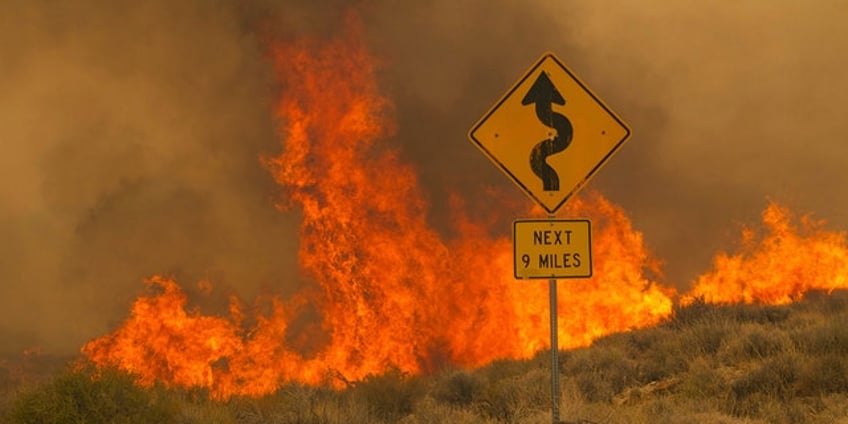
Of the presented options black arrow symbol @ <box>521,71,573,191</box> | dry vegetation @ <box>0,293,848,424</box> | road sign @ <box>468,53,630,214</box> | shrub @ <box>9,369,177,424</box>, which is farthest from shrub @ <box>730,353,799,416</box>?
shrub @ <box>9,369,177,424</box>

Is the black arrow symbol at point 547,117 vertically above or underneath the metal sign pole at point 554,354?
above

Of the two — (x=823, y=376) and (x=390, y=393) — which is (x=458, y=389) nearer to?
(x=390, y=393)

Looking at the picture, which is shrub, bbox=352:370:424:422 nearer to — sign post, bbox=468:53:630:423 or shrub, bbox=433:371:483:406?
shrub, bbox=433:371:483:406

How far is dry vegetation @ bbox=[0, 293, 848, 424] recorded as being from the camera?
28.5 feet

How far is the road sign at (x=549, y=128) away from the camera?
798 cm

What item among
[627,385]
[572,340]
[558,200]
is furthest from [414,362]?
[558,200]

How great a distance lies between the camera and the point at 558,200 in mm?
7816

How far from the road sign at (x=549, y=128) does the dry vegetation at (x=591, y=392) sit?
2.62 metres

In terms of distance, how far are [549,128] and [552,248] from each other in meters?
1.27

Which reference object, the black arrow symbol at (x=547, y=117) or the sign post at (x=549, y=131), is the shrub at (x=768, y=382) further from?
the black arrow symbol at (x=547, y=117)

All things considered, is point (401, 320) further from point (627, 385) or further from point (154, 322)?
point (627, 385)

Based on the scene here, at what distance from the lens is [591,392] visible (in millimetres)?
11570

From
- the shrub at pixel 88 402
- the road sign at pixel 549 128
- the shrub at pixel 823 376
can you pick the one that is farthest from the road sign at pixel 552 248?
the shrub at pixel 88 402

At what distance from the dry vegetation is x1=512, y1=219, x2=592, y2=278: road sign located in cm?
167
